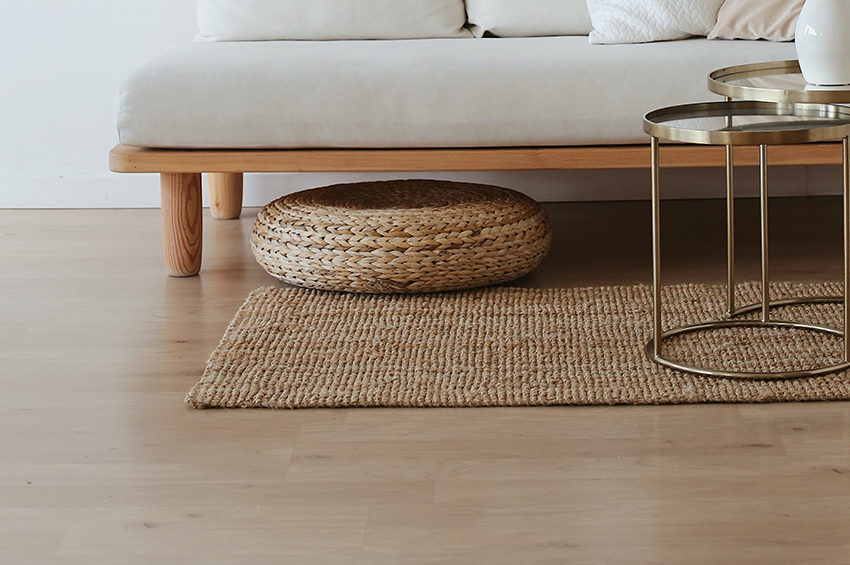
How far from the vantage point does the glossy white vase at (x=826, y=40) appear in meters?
1.45

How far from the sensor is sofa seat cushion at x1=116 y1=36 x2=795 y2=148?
1939mm

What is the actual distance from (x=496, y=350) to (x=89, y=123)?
71.1 inches

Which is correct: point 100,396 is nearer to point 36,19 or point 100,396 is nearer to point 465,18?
point 465,18

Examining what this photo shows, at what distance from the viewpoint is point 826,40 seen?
146 centimetres

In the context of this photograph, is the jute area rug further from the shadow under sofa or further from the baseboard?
the baseboard

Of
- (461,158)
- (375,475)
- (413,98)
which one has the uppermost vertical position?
(413,98)

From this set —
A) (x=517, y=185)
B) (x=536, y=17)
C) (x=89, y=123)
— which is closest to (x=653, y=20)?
(x=536, y=17)

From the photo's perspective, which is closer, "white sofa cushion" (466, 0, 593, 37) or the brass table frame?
the brass table frame

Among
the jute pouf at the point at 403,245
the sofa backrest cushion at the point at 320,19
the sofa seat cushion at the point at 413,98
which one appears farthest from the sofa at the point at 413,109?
the sofa backrest cushion at the point at 320,19

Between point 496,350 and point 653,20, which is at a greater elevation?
point 653,20

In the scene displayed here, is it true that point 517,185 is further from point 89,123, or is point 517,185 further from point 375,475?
point 375,475

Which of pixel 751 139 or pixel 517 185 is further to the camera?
pixel 517 185

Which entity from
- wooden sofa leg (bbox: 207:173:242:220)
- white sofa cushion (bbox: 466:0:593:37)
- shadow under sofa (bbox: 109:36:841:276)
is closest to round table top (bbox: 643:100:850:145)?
shadow under sofa (bbox: 109:36:841:276)

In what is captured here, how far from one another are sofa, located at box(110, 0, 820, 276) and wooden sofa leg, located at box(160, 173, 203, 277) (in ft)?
0.18
